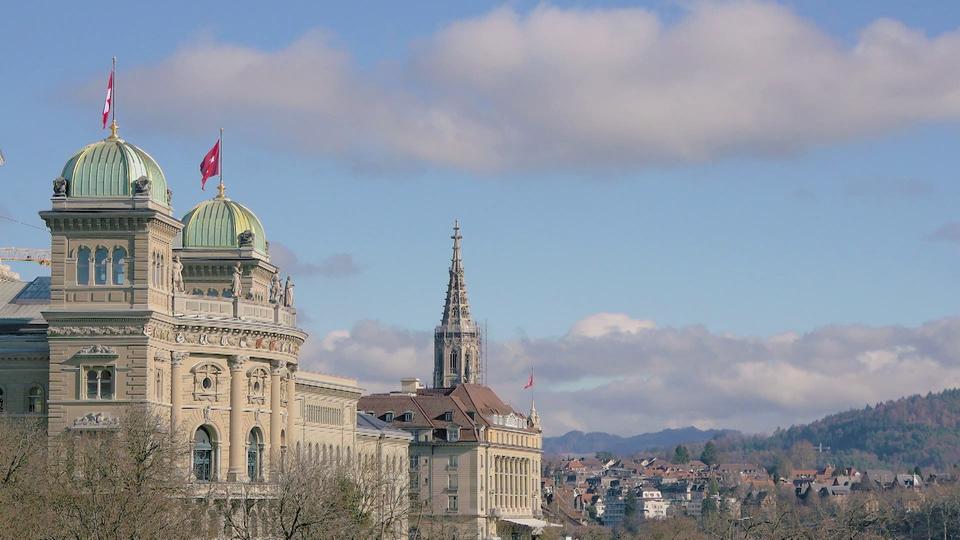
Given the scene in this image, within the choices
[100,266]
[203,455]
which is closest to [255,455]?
[203,455]

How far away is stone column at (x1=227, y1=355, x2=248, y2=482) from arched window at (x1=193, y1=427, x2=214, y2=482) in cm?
138

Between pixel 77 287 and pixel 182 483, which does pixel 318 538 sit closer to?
pixel 182 483

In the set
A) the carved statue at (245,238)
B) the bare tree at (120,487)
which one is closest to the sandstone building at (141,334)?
the carved statue at (245,238)

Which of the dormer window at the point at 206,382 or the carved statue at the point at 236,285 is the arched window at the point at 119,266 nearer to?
the dormer window at the point at 206,382

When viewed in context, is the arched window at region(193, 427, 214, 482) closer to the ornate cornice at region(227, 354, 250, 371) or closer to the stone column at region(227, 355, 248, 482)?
the stone column at region(227, 355, 248, 482)

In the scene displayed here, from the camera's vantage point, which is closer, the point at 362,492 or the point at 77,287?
the point at 77,287

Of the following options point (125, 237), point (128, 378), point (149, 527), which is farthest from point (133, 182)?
point (149, 527)

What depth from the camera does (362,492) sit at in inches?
5719

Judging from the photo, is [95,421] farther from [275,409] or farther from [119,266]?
[275,409]

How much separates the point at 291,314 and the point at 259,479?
1367 cm

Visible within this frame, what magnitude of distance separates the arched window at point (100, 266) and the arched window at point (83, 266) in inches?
17.5

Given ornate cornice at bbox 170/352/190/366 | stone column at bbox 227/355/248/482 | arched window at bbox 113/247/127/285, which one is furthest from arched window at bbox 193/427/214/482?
arched window at bbox 113/247/127/285

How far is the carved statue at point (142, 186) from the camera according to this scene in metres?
135

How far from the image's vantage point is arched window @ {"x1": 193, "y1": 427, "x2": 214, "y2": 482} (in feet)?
463
